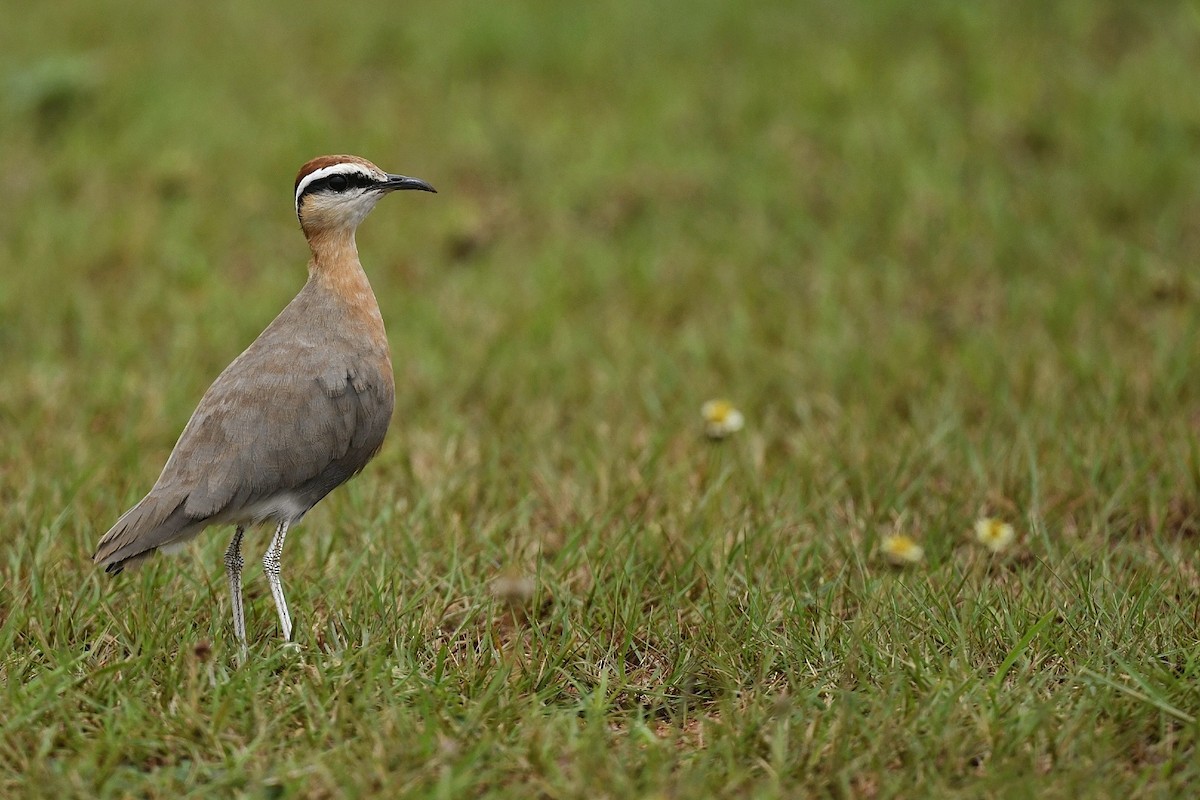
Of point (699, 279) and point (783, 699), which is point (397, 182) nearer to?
point (783, 699)

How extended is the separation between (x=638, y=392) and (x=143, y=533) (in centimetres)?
280

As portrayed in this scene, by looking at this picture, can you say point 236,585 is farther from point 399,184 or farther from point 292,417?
point 399,184

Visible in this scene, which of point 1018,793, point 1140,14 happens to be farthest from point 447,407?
point 1140,14

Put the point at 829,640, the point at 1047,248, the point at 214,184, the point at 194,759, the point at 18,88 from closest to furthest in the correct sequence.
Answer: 1. the point at 194,759
2. the point at 829,640
3. the point at 1047,248
4. the point at 214,184
5. the point at 18,88

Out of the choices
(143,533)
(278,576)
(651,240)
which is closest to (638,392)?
(651,240)

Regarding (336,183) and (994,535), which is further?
(994,535)

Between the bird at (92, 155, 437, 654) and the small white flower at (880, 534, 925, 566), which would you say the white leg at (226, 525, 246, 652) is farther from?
the small white flower at (880, 534, 925, 566)

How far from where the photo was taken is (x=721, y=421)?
553 centimetres

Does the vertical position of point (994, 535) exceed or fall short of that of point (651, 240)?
it falls short

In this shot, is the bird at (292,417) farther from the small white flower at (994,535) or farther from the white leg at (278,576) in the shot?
the small white flower at (994,535)

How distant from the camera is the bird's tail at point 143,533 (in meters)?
3.80

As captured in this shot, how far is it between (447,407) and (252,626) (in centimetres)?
204

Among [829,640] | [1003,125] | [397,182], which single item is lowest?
[829,640]

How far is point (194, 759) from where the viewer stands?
3.38 metres
